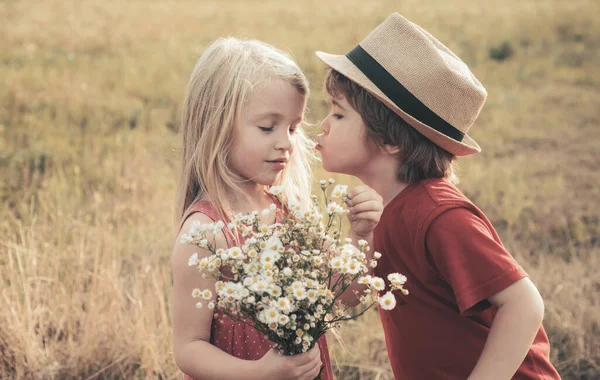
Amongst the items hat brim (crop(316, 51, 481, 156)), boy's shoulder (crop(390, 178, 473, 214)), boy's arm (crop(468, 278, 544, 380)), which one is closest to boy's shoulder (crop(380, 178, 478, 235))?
boy's shoulder (crop(390, 178, 473, 214))

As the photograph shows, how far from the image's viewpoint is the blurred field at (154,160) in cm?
325

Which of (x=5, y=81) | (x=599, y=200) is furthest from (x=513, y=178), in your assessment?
(x=5, y=81)

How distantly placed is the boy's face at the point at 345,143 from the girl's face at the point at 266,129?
0.16 metres

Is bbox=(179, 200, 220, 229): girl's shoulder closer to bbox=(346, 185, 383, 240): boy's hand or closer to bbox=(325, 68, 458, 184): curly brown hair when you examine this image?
bbox=(346, 185, 383, 240): boy's hand

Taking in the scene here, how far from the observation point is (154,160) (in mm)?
6121

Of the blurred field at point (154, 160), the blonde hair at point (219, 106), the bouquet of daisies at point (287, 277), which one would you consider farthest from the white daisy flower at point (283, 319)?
the blurred field at point (154, 160)

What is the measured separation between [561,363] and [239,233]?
2.05m

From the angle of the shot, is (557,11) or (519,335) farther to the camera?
(557,11)

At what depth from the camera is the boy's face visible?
237 centimetres

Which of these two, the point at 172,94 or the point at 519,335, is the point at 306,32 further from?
the point at 519,335

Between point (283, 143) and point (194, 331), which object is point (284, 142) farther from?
point (194, 331)

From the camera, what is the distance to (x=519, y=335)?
1.89 metres

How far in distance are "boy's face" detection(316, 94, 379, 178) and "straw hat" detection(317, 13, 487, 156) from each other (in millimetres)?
146

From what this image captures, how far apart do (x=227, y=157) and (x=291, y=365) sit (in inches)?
33.4
